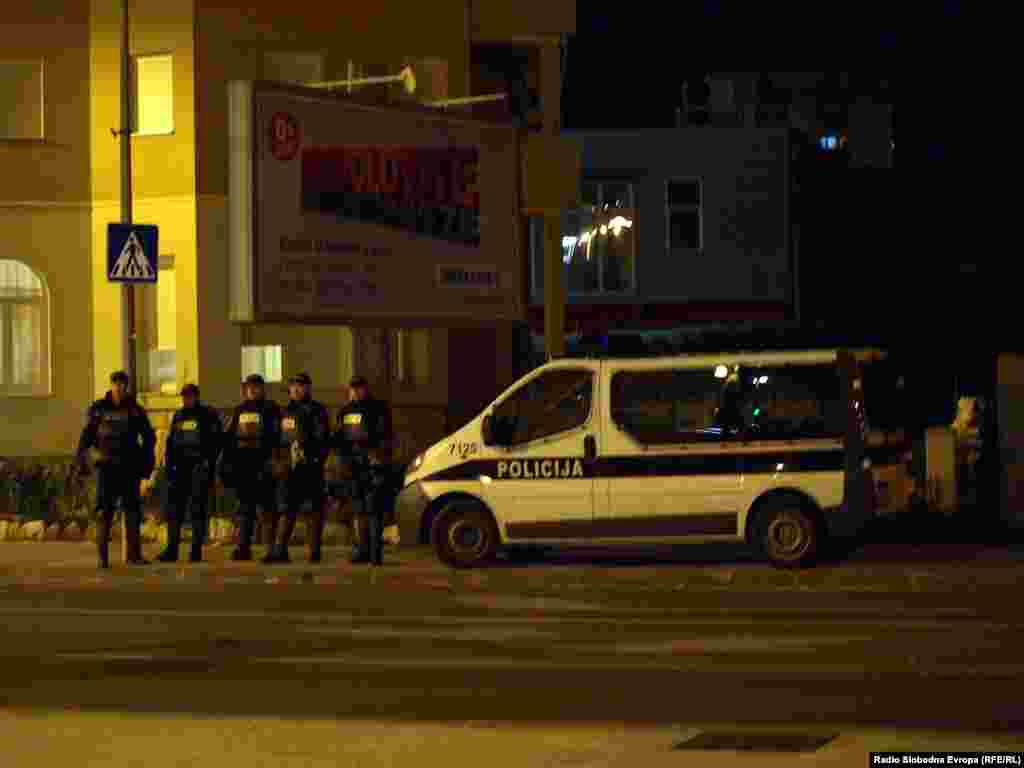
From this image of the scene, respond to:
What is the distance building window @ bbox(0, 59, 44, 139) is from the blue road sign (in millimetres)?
7130

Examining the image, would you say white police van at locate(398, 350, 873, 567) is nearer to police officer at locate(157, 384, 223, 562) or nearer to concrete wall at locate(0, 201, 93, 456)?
police officer at locate(157, 384, 223, 562)

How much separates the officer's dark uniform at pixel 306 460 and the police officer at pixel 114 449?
4.78 feet

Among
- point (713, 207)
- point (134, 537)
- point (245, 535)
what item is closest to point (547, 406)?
point (245, 535)

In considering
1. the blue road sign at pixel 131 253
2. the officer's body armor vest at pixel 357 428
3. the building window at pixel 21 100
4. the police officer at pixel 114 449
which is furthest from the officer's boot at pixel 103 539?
the building window at pixel 21 100

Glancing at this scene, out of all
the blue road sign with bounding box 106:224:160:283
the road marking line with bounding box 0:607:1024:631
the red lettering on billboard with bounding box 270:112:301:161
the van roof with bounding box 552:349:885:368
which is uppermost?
the red lettering on billboard with bounding box 270:112:301:161

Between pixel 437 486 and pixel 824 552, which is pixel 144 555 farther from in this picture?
pixel 824 552

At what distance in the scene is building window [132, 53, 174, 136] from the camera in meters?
28.1

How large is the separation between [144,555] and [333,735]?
1329 cm

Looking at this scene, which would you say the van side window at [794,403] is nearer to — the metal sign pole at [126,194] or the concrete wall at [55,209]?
the metal sign pole at [126,194]

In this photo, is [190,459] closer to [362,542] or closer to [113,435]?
[113,435]

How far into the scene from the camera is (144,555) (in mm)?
23281

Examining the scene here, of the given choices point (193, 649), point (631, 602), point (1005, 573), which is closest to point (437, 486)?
point (631, 602)

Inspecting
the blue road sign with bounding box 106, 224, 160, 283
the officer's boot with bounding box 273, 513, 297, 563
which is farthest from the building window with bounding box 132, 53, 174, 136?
the officer's boot with bounding box 273, 513, 297, 563

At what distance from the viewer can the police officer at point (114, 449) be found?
70.6ft
